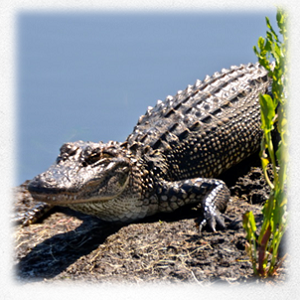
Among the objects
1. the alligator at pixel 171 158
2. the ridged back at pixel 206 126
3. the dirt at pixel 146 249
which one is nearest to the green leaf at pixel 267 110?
the dirt at pixel 146 249

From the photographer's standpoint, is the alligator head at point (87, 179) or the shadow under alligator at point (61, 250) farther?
the shadow under alligator at point (61, 250)

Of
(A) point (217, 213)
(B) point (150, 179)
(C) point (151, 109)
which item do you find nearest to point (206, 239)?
(A) point (217, 213)

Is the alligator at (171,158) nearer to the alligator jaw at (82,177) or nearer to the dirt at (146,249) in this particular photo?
the alligator jaw at (82,177)

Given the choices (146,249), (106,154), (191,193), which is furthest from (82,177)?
(191,193)

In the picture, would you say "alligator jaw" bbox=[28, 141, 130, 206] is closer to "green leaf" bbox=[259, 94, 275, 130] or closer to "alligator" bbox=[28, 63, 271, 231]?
"alligator" bbox=[28, 63, 271, 231]

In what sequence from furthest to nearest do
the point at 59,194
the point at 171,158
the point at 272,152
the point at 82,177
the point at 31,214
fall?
1. the point at 31,214
2. the point at 171,158
3. the point at 82,177
4. the point at 59,194
5. the point at 272,152

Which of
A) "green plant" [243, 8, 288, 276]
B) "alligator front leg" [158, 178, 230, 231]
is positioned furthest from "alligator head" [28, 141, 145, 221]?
"green plant" [243, 8, 288, 276]

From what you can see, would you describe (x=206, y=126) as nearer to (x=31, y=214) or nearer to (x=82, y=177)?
(x=82, y=177)
